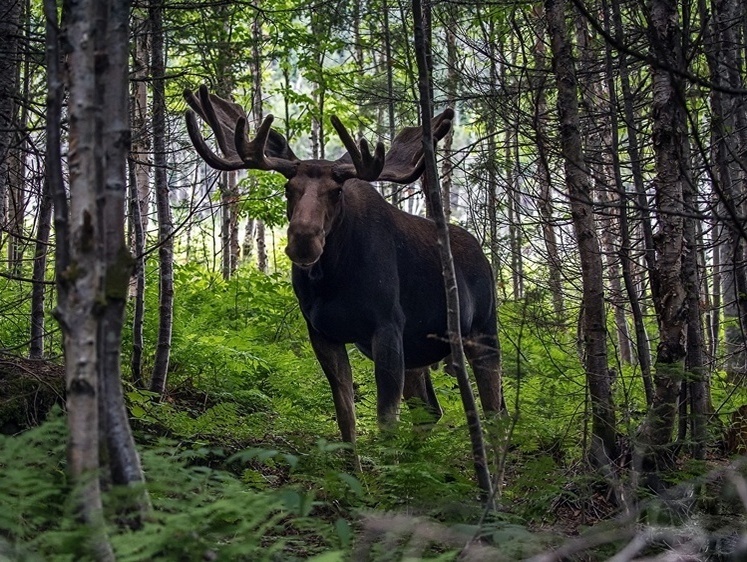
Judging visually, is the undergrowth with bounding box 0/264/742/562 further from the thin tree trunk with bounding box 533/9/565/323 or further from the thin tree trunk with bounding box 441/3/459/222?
the thin tree trunk with bounding box 441/3/459/222

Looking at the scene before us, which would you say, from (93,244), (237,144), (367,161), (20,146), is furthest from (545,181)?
(20,146)

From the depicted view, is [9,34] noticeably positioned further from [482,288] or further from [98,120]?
[482,288]

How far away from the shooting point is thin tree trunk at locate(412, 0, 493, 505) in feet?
17.5

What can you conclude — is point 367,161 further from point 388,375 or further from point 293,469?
point 293,469

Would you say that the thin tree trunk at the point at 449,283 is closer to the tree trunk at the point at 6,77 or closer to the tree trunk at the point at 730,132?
the tree trunk at the point at 730,132

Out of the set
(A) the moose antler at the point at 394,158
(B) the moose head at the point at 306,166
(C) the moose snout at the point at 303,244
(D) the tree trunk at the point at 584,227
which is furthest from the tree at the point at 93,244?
(D) the tree trunk at the point at 584,227

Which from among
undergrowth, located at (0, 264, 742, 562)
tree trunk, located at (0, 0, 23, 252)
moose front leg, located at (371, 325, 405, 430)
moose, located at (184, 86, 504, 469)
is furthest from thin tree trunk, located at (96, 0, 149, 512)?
moose front leg, located at (371, 325, 405, 430)

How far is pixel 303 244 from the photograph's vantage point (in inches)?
273

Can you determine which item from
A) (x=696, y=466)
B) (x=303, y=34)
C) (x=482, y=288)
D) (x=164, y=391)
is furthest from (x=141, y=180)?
(x=696, y=466)

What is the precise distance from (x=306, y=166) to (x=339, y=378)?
1.94 metres

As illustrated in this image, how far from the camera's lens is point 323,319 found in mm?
7695

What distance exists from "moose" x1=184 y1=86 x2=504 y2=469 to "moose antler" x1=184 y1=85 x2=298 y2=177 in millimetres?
11

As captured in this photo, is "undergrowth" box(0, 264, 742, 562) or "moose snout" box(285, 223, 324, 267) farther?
"moose snout" box(285, 223, 324, 267)

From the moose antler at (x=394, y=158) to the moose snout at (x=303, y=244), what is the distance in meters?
0.72
